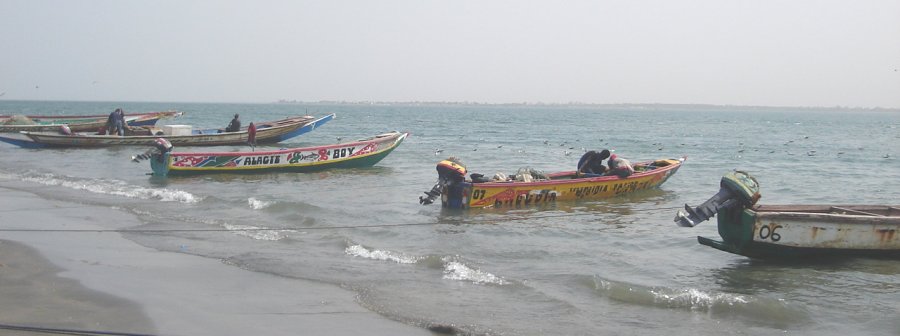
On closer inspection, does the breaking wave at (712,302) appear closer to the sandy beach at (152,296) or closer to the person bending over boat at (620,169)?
the sandy beach at (152,296)

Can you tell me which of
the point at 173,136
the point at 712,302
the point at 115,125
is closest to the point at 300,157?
the point at 173,136

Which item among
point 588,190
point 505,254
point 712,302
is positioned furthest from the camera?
point 588,190

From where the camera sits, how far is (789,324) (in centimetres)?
818

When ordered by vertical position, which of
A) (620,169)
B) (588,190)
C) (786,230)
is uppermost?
(620,169)

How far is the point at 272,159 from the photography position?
21.8 meters

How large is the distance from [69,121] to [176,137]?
48.5ft

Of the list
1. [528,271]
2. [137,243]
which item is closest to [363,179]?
[137,243]

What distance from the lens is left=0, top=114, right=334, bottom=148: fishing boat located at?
2862cm

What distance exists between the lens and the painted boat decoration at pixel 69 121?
3372 cm

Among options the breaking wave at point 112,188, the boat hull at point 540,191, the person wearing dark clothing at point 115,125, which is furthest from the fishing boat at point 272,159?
the person wearing dark clothing at point 115,125

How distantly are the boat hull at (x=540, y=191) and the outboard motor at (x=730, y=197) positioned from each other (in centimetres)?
514

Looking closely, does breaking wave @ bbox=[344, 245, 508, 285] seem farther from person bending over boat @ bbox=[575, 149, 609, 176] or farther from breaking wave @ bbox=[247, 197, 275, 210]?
person bending over boat @ bbox=[575, 149, 609, 176]

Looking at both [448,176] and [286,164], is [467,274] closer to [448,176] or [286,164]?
[448,176]

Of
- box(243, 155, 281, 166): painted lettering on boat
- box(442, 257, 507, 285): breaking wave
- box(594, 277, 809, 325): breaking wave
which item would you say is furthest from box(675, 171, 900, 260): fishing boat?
box(243, 155, 281, 166): painted lettering on boat
